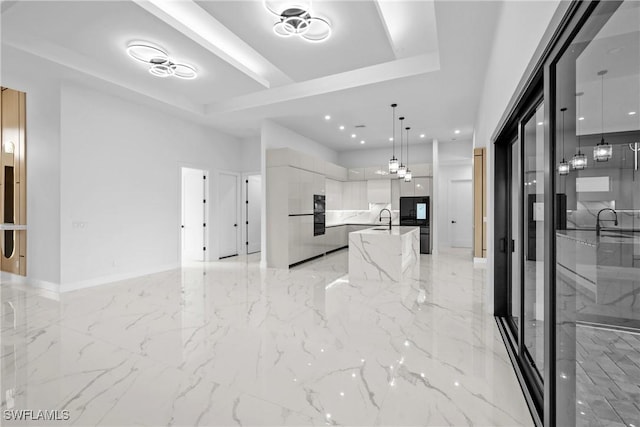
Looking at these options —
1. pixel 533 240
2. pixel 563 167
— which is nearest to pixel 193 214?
pixel 533 240

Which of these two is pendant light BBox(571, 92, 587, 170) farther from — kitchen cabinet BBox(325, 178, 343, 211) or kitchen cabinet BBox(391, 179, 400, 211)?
kitchen cabinet BBox(391, 179, 400, 211)

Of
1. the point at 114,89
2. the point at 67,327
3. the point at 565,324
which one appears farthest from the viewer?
the point at 114,89

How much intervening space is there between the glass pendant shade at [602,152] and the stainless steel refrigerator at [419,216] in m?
7.74

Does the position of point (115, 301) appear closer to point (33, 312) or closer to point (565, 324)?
point (33, 312)

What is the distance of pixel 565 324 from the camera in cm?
140

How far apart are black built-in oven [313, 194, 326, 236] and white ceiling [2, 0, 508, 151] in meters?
2.08

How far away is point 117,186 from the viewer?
17.8 ft

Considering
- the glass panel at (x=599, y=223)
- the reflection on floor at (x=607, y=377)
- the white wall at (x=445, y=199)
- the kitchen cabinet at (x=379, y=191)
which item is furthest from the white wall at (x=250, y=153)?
the reflection on floor at (x=607, y=377)

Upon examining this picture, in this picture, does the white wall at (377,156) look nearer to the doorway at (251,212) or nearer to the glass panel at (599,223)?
the doorway at (251,212)

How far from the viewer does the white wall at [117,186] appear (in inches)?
190

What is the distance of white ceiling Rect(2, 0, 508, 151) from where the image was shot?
3.29 metres

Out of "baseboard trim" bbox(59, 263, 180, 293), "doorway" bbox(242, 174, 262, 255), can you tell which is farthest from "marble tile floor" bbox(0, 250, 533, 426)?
"doorway" bbox(242, 174, 262, 255)

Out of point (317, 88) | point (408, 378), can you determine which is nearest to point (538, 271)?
point (408, 378)

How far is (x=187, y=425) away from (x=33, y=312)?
340 cm
